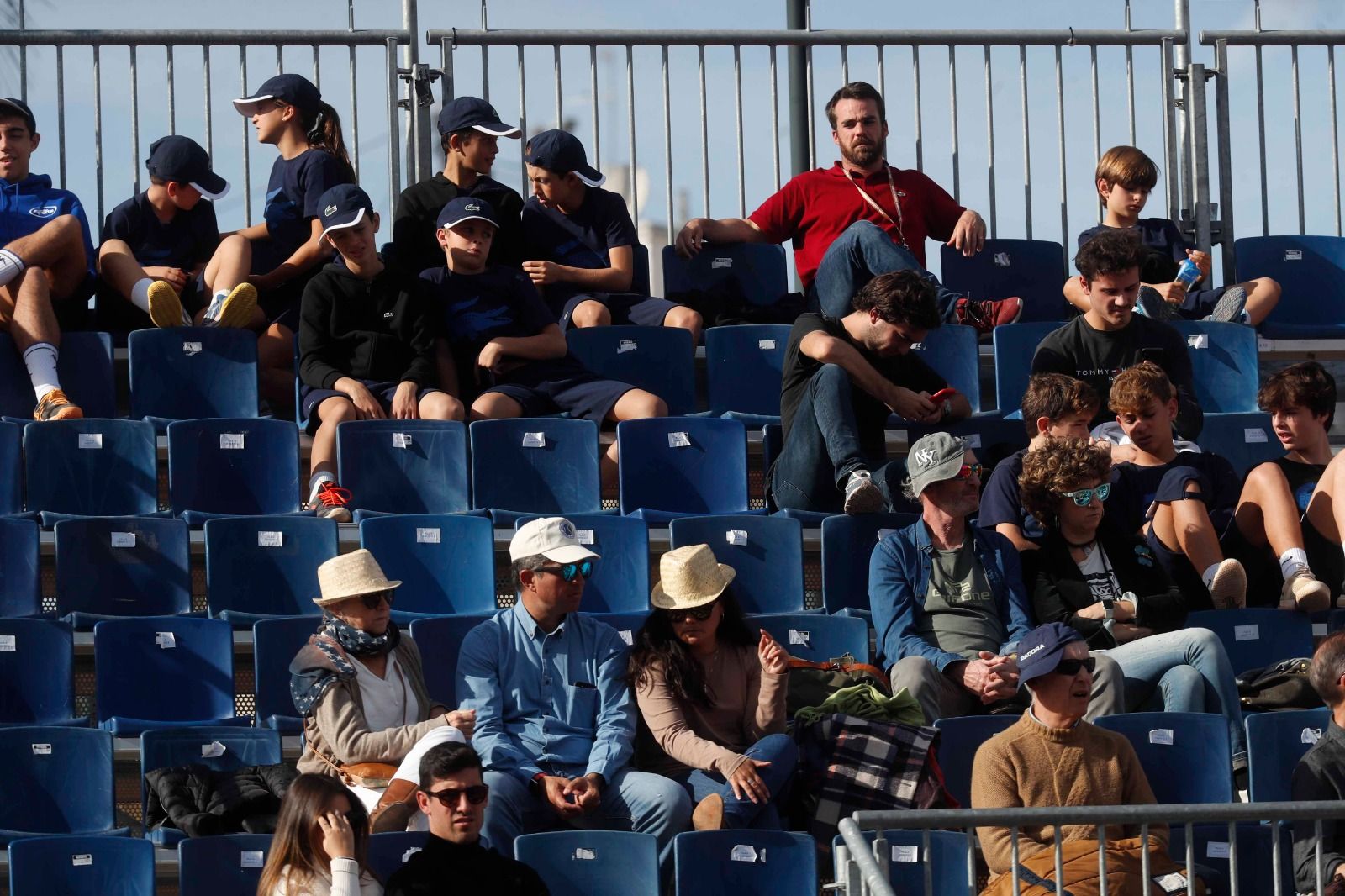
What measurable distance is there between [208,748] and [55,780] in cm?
43

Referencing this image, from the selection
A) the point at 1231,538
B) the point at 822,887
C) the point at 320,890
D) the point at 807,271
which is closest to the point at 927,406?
the point at 1231,538

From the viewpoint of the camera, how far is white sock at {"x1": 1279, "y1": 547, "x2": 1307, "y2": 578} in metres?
6.77

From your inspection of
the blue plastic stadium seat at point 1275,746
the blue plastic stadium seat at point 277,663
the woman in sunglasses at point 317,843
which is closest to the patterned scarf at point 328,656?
the blue plastic stadium seat at point 277,663

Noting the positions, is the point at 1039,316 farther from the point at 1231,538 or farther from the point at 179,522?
the point at 179,522

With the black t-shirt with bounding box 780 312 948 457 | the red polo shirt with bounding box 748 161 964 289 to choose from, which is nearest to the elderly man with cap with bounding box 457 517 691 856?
the black t-shirt with bounding box 780 312 948 457

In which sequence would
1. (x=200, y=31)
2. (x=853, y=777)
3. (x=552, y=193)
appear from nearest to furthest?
(x=853, y=777)
(x=552, y=193)
(x=200, y=31)

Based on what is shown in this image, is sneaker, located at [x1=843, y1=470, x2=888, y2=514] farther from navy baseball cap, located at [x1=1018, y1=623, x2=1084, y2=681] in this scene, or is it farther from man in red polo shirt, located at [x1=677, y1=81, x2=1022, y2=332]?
man in red polo shirt, located at [x1=677, y1=81, x2=1022, y2=332]

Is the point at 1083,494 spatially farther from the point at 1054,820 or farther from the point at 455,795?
the point at 455,795

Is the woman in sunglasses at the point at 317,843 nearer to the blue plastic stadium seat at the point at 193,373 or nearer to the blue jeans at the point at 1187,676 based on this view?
the blue jeans at the point at 1187,676

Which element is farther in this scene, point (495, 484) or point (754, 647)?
point (495, 484)

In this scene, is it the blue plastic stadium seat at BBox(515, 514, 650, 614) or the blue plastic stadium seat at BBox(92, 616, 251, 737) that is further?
Result: the blue plastic stadium seat at BBox(515, 514, 650, 614)

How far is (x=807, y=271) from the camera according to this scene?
8.87 metres

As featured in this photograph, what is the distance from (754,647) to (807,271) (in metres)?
3.25

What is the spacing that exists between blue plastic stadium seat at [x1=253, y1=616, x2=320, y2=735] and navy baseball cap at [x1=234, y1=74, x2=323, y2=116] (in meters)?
3.03
